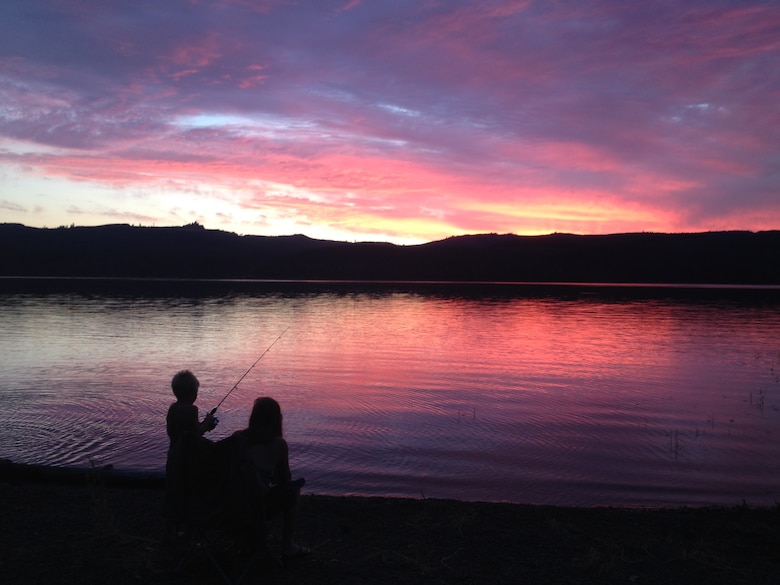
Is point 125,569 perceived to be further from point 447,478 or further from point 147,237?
point 147,237

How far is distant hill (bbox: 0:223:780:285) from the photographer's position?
13425cm

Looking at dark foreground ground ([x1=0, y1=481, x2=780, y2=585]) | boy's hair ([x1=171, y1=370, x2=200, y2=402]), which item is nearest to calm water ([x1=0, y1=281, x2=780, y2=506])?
dark foreground ground ([x1=0, y1=481, x2=780, y2=585])

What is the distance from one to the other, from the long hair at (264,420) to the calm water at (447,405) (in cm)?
364

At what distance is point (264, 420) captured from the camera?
5.27 meters

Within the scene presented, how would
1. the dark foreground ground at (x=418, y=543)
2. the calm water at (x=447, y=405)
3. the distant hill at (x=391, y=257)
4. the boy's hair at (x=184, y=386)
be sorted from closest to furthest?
1. the dark foreground ground at (x=418, y=543)
2. the boy's hair at (x=184, y=386)
3. the calm water at (x=447, y=405)
4. the distant hill at (x=391, y=257)

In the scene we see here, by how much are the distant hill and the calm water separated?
372ft

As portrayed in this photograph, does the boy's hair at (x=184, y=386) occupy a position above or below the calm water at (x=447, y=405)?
above

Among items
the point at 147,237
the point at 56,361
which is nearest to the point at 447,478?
the point at 56,361

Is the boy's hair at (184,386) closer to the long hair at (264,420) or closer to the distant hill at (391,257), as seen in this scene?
the long hair at (264,420)

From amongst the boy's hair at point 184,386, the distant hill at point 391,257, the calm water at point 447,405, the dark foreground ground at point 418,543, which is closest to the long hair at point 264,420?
the boy's hair at point 184,386

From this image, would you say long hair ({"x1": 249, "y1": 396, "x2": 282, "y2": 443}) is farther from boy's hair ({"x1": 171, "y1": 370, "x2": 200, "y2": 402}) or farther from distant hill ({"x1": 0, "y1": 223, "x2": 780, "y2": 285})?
distant hill ({"x1": 0, "y1": 223, "x2": 780, "y2": 285})

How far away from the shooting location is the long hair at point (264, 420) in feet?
17.3

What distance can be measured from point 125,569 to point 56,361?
16272mm

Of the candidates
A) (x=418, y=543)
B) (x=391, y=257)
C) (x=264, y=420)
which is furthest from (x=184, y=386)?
(x=391, y=257)
